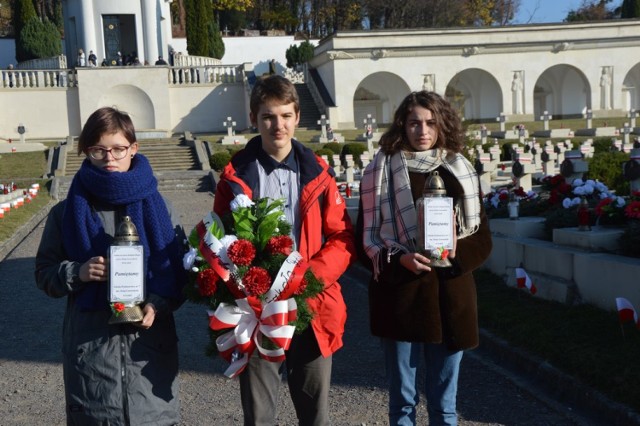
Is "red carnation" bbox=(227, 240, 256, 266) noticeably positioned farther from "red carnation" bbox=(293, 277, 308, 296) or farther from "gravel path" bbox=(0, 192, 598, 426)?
"gravel path" bbox=(0, 192, 598, 426)

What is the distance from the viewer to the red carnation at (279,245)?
324cm

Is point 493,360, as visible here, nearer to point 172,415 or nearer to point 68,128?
point 172,415

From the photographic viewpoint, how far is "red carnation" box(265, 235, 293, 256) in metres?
3.24

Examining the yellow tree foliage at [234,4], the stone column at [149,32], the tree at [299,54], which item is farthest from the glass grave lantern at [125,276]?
the yellow tree foliage at [234,4]

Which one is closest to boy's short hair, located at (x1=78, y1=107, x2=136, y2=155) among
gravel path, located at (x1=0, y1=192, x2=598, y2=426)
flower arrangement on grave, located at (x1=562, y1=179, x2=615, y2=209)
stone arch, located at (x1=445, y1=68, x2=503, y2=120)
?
gravel path, located at (x1=0, y1=192, x2=598, y2=426)

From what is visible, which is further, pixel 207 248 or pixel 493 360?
pixel 493 360

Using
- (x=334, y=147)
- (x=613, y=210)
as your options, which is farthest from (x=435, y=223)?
(x=334, y=147)

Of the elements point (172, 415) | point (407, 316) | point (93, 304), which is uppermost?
point (93, 304)

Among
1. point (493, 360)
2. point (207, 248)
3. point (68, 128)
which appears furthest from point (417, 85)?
point (207, 248)

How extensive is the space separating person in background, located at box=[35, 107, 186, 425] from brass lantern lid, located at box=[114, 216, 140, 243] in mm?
109

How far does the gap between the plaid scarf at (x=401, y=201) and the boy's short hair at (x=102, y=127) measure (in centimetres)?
113

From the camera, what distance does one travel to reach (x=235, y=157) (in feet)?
11.9

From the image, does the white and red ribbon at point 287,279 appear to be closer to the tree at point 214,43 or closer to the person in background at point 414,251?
the person in background at point 414,251

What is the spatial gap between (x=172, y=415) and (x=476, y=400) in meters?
2.32
